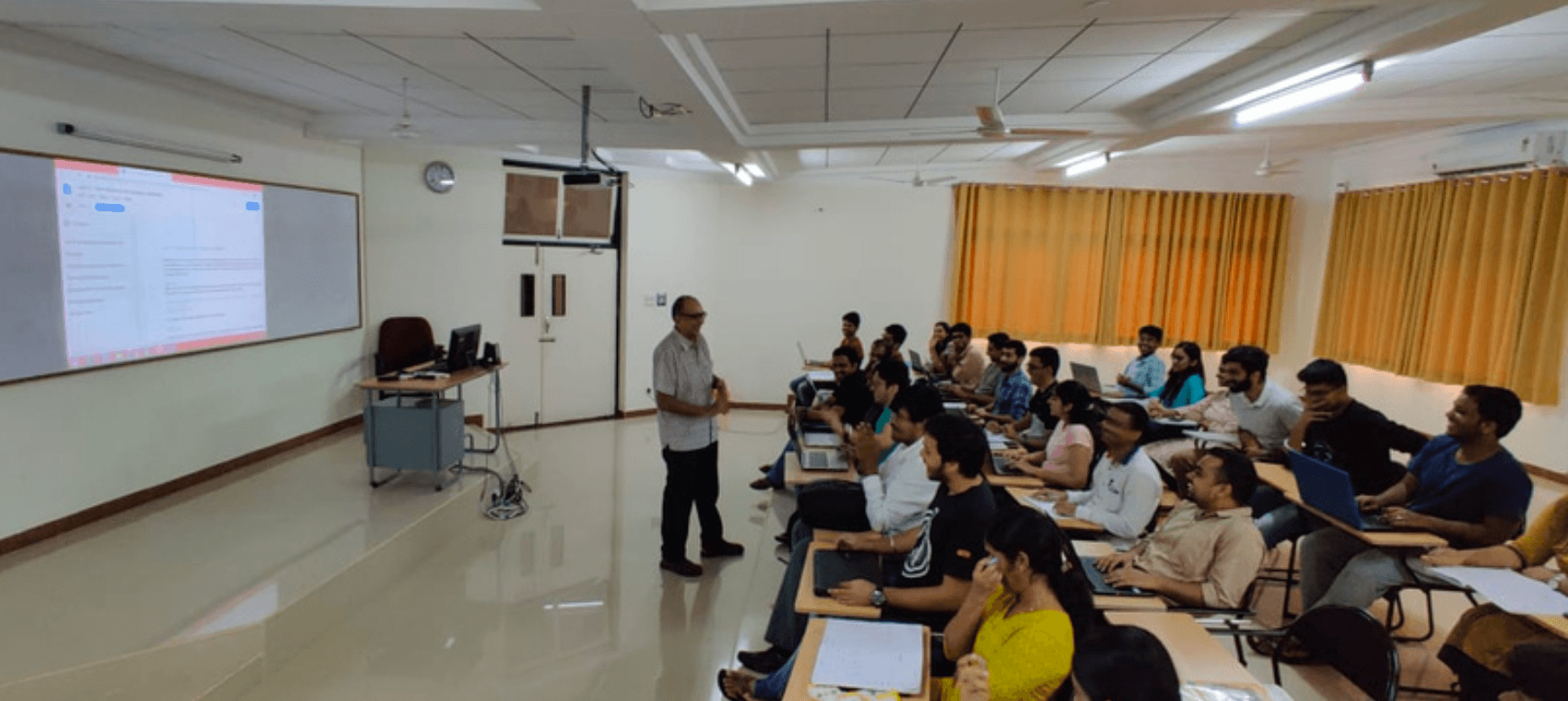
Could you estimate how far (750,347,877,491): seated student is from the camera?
458cm

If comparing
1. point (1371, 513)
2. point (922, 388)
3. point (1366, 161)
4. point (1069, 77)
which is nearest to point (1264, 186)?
point (1366, 161)

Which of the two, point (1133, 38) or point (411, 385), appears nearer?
Answer: point (1133, 38)

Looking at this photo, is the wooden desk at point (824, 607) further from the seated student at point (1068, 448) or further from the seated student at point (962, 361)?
the seated student at point (962, 361)

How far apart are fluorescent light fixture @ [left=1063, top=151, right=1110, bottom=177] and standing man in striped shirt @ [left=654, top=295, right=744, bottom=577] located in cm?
461

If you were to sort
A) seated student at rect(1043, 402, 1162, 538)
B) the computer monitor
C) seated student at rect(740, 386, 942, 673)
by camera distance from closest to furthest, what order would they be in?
seated student at rect(740, 386, 942, 673) < seated student at rect(1043, 402, 1162, 538) < the computer monitor

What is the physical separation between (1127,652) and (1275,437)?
12.5ft

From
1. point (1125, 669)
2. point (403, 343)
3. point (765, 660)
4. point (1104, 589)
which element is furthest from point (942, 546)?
point (403, 343)

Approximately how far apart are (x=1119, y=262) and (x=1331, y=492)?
19.3 feet

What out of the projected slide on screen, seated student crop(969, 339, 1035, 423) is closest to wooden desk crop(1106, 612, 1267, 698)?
seated student crop(969, 339, 1035, 423)

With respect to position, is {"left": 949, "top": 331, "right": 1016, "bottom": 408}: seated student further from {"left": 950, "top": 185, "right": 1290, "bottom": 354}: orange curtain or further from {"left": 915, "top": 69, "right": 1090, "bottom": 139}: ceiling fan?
{"left": 950, "top": 185, "right": 1290, "bottom": 354}: orange curtain

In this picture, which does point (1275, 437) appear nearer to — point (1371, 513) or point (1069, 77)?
point (1371, 513)

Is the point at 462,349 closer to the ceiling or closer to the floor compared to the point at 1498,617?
closer to the ceiling

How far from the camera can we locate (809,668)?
6.54 ft

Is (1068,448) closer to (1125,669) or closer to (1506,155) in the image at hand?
(1125,669)
